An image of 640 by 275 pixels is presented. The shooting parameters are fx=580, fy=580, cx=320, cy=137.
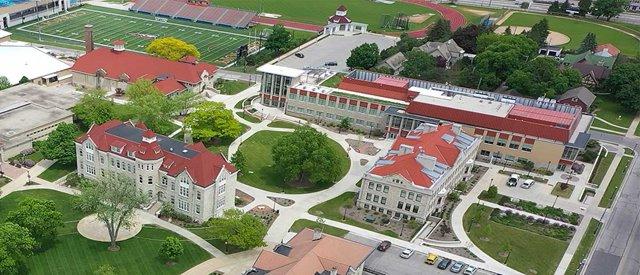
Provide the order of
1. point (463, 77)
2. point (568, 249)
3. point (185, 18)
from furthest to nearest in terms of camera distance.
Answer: point (185, 18) → point (463, 77) → point (568, 249)

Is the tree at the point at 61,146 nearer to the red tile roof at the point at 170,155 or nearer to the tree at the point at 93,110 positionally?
the red tile roof at the point at 170,155

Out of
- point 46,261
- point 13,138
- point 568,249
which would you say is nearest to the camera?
point 46,261

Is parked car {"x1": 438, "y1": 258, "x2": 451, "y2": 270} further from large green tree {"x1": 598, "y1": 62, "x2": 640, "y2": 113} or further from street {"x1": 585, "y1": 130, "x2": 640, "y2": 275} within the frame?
large green tree {"x1": 598, "y1": 62, "x2": 640, "y2": 113}

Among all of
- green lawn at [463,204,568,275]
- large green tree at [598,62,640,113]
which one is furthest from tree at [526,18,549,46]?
green lawn at [463,204,568,275]

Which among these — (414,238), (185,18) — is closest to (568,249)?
(414,238)

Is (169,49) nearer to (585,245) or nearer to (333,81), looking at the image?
(333,81)

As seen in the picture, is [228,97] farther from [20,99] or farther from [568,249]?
[568,249]
